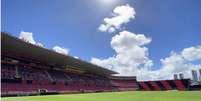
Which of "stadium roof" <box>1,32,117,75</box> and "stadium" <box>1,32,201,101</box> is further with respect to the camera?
"stadium" <box>1,32,201,101</box>

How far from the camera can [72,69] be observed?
63.5 m

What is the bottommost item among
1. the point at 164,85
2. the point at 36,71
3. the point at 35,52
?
the point at 164,85

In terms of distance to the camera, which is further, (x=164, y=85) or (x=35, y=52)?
(x=164, y=85)

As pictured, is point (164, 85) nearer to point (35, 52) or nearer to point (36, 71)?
point (36, 71)

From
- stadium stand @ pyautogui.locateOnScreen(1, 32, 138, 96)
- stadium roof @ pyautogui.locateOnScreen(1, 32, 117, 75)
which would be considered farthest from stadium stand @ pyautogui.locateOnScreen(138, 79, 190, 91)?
stadium roof @ pyautogui.locateOnScreen(1, 32, 117, 75)

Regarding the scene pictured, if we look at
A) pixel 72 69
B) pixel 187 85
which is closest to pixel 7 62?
pixel 72 69

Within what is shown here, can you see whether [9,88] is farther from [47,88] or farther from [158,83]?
[158,83]

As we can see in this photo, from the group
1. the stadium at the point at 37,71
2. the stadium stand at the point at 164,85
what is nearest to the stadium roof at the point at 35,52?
the stadium at the point at 37,71

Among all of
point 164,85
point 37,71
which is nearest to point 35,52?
point 37,71

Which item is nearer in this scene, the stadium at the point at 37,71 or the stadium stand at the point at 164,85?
the stadium at the point at 37,71

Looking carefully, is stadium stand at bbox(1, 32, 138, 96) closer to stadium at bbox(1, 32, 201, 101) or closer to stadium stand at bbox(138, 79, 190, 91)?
stadium at bbox(1, 32, 201, 101)

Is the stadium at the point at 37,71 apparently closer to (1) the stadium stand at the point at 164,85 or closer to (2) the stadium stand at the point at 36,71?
(2) the stadium stand at the point at 36,71

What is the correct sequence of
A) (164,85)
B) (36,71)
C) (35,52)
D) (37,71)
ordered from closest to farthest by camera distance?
(35,52) → (36,71) → (37,71) → (164,85)

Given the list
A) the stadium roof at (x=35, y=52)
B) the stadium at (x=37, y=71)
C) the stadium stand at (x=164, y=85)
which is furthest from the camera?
the stadium stand at (x=164, y=85)
